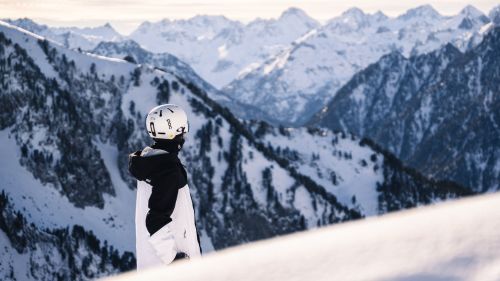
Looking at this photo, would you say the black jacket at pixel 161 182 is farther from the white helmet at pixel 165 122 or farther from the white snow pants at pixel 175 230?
the white helmet at pixel 165 122

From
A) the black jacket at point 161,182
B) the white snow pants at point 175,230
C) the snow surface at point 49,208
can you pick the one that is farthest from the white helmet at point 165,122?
the snow surface at point 49,208

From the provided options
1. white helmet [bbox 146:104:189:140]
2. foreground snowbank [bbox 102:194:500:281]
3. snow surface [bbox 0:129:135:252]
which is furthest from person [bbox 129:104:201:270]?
snow surface [bbox 0:129:135:252]

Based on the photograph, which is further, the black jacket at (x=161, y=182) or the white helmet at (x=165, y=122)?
the white helmet at (x=165, y=122)

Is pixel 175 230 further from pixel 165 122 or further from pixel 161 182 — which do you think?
pixel 165 122

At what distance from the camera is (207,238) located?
196000 millimetres

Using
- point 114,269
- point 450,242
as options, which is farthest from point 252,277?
point 114,269

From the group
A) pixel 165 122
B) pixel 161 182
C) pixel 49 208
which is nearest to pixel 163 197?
pixel 161 182

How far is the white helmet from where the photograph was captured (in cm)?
794

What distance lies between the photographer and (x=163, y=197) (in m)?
7.63

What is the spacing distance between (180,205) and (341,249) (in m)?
4.35

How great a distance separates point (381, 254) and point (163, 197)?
4387 millimetres

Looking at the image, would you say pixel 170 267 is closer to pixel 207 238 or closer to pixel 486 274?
pixel 486 274

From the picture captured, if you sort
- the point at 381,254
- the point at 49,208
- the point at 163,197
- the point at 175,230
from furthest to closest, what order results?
the point at 49,208, the point at 175,230, the point at 163,197, the point at 381,254

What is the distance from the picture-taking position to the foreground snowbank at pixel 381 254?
3.42 meters
